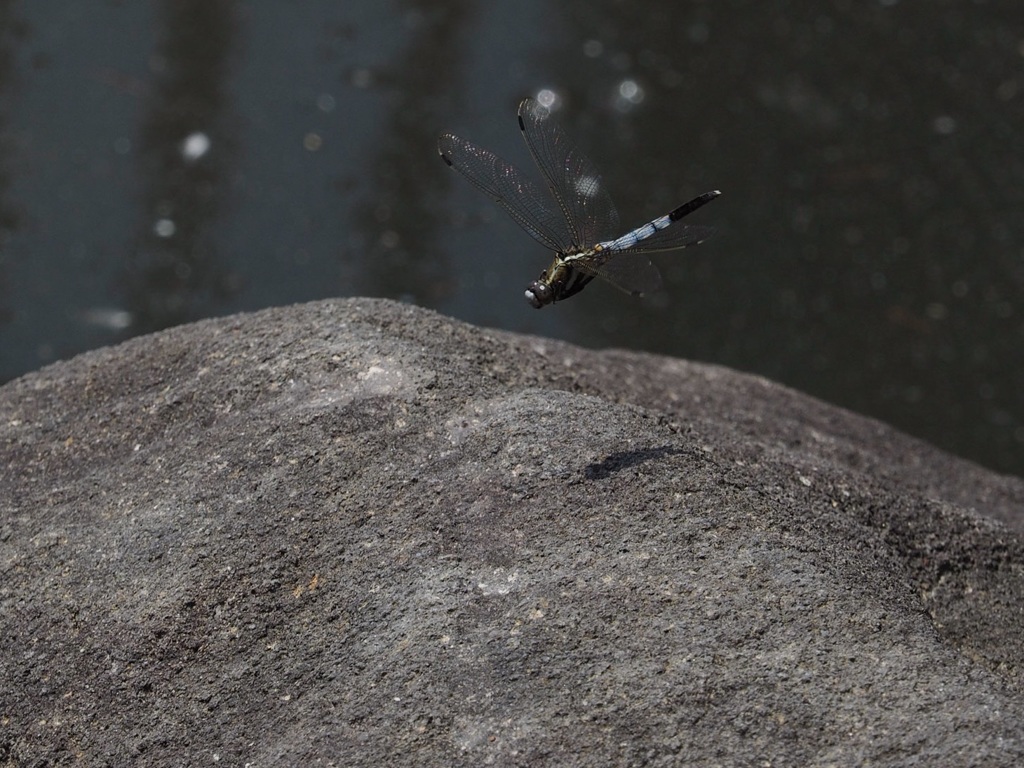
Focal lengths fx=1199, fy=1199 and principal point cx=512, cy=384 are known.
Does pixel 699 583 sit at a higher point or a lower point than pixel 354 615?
lower

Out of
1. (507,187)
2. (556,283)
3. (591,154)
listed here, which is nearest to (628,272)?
(556,283)


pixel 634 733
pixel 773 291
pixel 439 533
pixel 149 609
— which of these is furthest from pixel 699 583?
pixel 773 291

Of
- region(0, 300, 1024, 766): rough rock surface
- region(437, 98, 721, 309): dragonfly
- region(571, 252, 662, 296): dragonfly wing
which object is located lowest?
region(0, 300, 1024, 766): rough rock surface

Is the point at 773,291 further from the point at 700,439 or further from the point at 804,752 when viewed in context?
the point at 804,752

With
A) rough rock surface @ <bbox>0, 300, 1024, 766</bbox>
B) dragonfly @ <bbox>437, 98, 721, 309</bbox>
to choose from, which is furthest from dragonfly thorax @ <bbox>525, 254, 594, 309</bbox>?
rough rock surface @ <bbox>0, 300, 1024, 766</bbox>

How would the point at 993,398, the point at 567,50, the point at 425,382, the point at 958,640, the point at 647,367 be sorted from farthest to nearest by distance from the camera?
the point at 567,50 < the point at 993,398 < the point at 647,367 < the point at 425,382 < the point at 958,640

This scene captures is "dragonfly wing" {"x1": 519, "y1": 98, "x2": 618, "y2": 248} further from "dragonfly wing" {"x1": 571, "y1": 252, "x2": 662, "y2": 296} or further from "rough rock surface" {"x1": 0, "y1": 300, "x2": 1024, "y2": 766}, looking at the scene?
"rough rock surface" {"x1": 0, "y1": 300, "x2": 1024, "y2": 766}
